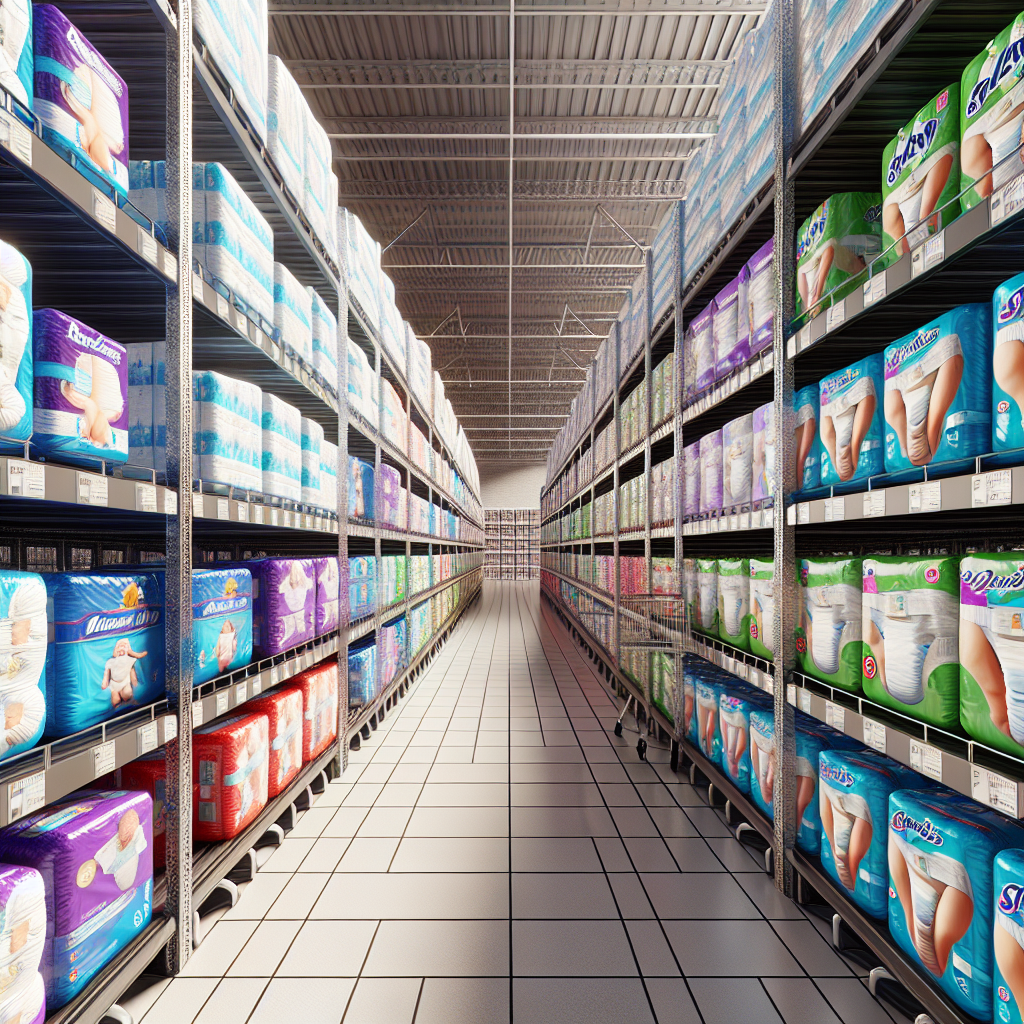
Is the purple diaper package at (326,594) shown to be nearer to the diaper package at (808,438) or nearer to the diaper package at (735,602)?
the diaper package at (735,602)

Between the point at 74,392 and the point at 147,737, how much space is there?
2.90ft

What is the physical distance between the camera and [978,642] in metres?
1.34

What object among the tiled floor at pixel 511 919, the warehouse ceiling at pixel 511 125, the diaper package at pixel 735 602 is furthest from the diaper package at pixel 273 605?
the warehouse ceiling at pixel 511 125

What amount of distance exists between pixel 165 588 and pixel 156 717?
14.5 inches

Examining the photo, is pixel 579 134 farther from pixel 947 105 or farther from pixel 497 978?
pixel 497 978

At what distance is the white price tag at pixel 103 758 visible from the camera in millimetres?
1405

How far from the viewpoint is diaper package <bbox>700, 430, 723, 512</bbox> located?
2.98m

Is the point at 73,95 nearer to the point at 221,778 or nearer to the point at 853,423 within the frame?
the point at 221,778

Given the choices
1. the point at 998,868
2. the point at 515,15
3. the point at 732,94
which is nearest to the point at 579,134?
the point at 515,15

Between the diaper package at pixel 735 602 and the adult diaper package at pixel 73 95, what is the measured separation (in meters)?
2.49

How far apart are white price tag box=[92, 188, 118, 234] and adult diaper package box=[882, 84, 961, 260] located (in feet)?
6.38

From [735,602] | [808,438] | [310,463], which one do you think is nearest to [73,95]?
[310,463]

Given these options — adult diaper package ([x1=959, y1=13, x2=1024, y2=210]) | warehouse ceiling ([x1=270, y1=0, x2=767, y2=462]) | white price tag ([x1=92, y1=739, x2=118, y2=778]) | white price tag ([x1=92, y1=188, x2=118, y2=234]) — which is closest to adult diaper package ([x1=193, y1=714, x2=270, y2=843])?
white price tag ([x1=92, y1=739, x2=118, y2=778])

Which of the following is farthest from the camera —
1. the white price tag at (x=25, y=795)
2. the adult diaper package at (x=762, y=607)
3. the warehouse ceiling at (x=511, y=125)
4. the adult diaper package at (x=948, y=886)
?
the warehouse ceiling at (x=511, y=125)
